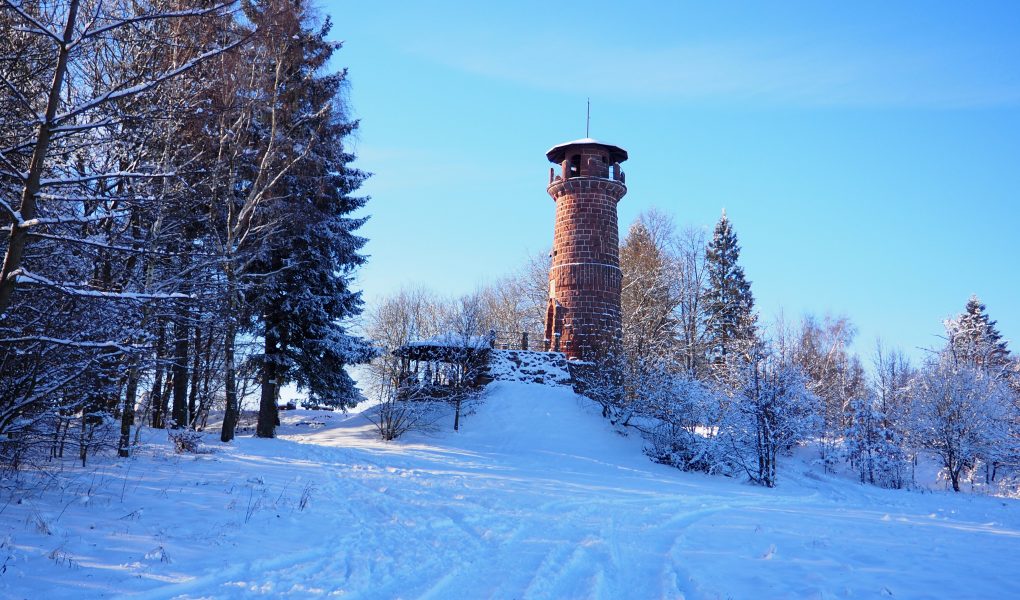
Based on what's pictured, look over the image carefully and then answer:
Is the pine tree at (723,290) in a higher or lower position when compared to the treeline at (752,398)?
higher

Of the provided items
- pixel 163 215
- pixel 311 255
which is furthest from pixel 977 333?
pixel 163 215

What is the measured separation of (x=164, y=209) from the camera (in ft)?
35.5

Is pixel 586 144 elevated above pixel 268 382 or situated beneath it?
elevated above

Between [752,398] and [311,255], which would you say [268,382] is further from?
[752,398]

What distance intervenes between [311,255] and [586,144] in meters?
12.8

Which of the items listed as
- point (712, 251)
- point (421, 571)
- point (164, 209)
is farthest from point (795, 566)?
point (712, 251)

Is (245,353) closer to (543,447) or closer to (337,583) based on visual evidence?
(543,447)

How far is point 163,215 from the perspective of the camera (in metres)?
10.9

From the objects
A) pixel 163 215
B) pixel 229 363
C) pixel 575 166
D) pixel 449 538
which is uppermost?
pixel 575 166

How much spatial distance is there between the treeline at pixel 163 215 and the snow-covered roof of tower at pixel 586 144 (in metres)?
9.51

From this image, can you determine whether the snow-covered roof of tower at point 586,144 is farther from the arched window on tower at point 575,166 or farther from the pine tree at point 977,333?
the pine tree at point 977,333

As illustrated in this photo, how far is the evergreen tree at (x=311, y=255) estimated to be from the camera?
17.3 meters

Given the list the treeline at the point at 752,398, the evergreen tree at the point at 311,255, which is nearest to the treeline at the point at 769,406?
the treeline at the point at 752,398

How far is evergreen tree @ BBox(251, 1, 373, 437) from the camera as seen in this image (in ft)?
56.9
